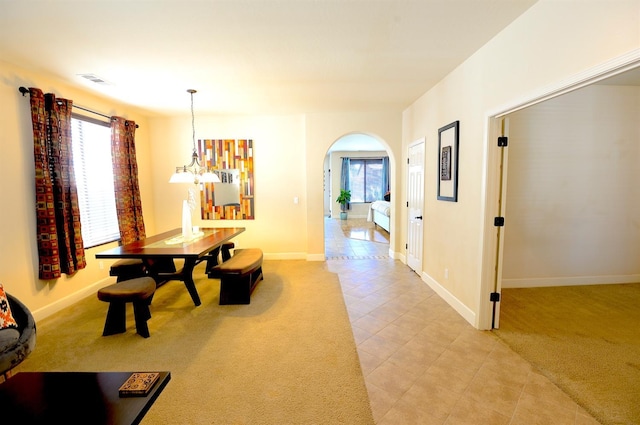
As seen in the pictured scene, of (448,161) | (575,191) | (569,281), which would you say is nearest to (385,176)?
(575,191)

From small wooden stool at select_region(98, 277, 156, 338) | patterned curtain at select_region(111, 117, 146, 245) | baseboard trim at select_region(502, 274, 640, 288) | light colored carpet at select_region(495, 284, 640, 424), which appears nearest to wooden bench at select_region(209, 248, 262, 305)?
small wooden stool at select_region(98, 277, 156, 338)

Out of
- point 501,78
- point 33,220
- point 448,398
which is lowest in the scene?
point 448,398

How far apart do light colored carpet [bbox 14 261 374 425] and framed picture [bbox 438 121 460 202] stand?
1.79 m

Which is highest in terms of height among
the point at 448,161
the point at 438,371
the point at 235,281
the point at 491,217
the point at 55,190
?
the point at 448,161

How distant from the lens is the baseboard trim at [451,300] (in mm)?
2832

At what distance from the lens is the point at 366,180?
36.8ft

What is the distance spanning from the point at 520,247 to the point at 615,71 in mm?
2771

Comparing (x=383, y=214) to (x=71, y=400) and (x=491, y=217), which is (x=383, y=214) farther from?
(x=71, y=400)

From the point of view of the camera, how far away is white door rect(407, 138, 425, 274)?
4.13 m

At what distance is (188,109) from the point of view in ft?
15.0

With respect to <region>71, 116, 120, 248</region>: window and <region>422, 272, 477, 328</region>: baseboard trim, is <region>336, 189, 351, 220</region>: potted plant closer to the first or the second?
<region>422, 272, 477, 328</region>: baseboard trim

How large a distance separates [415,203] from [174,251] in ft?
11.0

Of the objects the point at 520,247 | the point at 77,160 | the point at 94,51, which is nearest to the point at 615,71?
the point at 520,247

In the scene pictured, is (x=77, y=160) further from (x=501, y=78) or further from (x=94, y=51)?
(x=501, y=78)
